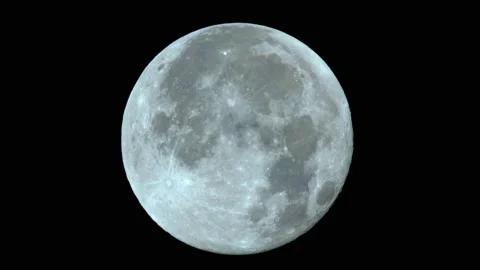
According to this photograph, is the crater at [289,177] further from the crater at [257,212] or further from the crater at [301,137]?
the crater at [257,212]

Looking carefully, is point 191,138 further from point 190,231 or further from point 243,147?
point 190,231

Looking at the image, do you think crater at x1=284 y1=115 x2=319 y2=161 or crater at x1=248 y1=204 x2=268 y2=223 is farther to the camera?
crater at x1=248 y1=204 x2=268 y2=223

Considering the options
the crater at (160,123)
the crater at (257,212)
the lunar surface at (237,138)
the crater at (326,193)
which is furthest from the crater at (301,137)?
the crater at (160,123)

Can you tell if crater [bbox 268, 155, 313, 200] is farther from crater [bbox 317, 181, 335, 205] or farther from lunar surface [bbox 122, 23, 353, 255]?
crater [bbox 317, 181, 335, 205]

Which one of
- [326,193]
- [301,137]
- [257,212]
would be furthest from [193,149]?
[326,193]

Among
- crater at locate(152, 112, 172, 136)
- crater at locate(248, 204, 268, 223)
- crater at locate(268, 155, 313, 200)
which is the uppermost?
crater at locate(152, 112, 172, 136)

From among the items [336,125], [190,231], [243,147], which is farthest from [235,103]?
[190,231]

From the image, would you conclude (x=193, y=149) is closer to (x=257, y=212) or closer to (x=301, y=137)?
(x=257, y=212)

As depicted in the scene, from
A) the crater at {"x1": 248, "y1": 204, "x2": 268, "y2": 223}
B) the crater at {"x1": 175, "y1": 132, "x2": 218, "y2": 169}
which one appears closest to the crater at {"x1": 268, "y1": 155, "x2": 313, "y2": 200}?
the crater at {"x1": 248, "y1": 204, "x2": 268, "y2": 223}

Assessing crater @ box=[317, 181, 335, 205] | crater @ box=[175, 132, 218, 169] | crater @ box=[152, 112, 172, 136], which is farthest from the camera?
crater @ box=[317, 181, 335, 205]
